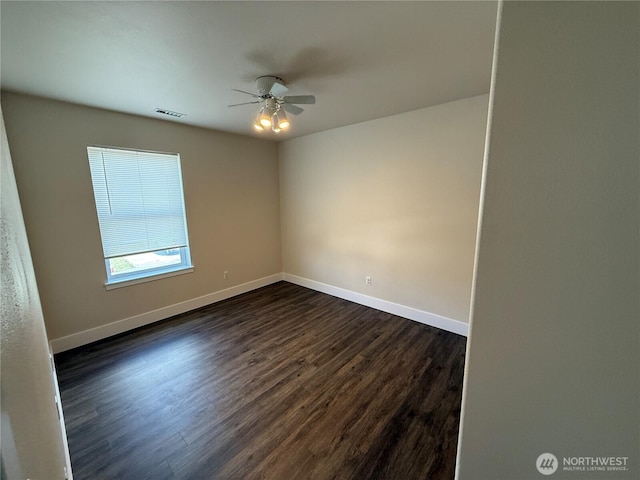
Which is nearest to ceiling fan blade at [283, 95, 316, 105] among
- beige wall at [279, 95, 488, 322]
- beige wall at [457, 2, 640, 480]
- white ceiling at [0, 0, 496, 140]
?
white ceiling at [0, 0, 496, 140]

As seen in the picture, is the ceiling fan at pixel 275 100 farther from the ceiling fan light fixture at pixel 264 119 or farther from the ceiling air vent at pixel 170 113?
the ceiling air vent at pixel 170 113

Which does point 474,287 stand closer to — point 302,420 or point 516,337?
point 516,337

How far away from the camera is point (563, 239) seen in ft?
1.98

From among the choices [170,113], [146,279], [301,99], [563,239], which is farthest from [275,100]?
[146,279]

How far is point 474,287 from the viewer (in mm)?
744

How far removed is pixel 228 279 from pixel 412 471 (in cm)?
337

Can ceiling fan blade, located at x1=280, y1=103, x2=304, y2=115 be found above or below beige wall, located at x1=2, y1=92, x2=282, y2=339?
above

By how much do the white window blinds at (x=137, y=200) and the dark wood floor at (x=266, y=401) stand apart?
111cm

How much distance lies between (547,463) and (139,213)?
387cm

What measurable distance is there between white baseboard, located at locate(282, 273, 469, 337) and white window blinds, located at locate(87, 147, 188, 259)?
2.18m

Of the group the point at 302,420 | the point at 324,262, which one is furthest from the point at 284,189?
the point at 302,420

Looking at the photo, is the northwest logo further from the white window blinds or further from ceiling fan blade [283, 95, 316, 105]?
the white window blinds

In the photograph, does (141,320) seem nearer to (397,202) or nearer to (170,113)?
(170,113)

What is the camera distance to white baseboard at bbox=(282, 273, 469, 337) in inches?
117
